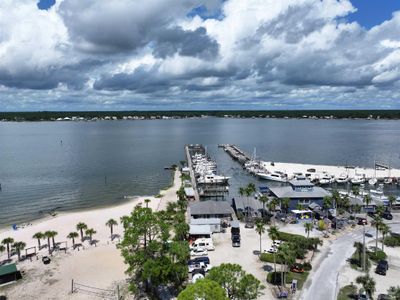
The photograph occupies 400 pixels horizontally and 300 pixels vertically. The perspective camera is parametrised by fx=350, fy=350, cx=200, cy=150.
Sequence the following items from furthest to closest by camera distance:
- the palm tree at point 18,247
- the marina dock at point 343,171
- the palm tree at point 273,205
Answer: the marina dock at point 343,171, the palm tree at point 273,205, the palm tree at point 18,247

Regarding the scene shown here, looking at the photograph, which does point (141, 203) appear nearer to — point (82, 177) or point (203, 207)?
point (203, 207)

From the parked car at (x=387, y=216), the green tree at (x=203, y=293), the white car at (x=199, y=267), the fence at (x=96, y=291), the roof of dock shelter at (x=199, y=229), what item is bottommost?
the fence at (x=96, y=291)

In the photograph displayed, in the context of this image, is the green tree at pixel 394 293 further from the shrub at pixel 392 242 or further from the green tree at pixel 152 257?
the green tree at pixel 152 257

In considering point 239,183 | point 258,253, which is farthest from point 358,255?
point 239,183

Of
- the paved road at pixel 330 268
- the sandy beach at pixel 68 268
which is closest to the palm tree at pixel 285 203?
the paved road at pixel 330 268

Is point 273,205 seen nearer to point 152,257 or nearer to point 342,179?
point 152,257

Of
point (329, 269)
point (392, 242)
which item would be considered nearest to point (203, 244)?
point (329, 269)

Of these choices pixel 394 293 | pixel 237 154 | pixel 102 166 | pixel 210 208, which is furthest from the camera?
pixel 237 154

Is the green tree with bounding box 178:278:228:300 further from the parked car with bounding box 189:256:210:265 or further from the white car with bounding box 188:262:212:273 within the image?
the parked car with bounding box 189:256:210:265
